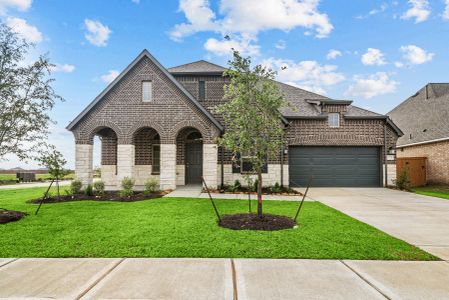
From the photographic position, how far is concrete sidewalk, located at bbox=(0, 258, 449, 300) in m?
3.01

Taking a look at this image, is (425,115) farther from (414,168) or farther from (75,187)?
(75,187)

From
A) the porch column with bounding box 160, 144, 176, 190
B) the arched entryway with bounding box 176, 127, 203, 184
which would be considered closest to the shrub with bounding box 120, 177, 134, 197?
the porch column with bounding box 160, 144, 176, 190

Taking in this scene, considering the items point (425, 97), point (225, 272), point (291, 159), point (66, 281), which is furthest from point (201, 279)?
point (425, 97)

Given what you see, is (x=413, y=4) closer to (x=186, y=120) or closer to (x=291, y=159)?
(x=291, y=159)

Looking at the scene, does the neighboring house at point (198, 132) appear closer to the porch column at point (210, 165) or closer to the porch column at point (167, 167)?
the porch column at point (167, 167)

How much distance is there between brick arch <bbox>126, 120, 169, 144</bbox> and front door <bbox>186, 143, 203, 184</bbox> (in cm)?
253

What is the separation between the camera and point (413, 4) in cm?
1209

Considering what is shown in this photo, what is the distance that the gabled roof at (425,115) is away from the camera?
17609 mm

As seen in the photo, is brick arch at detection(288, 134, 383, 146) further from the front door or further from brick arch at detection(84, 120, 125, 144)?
brick arch at detection(84, 120, 125, 144)

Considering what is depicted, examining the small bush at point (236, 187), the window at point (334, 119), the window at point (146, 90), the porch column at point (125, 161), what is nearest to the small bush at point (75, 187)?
the porch column at point (125, 161)

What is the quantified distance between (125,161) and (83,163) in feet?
7.20

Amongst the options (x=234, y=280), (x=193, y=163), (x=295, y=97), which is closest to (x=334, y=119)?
(x=295, y=97)

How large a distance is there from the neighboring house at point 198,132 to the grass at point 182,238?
20.6 feet

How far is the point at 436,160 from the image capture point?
55.4 feet
